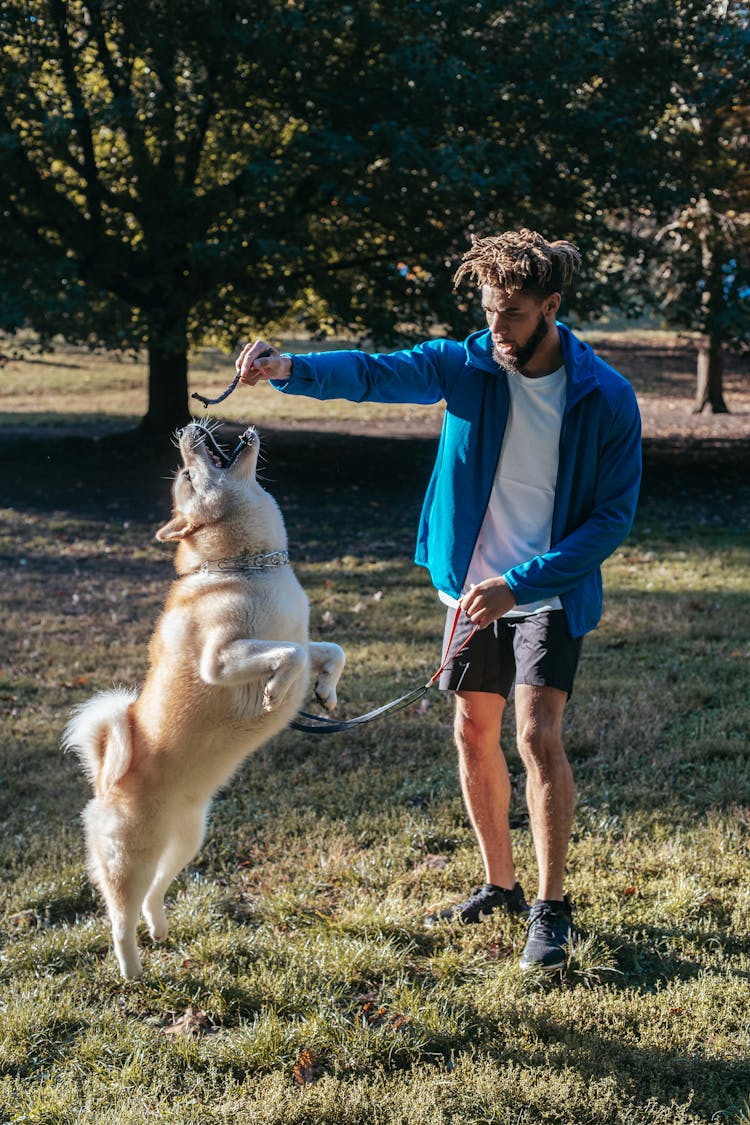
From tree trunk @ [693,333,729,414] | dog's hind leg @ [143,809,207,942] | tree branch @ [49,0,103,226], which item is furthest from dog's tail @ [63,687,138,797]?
tree trunk @ [693,333,729,414]

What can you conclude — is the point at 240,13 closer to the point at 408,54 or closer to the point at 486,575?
the point at 408,54

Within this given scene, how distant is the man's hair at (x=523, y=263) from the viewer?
11.7 feet

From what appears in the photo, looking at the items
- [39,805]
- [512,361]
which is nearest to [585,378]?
[512,361]

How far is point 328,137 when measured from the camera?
12906mm

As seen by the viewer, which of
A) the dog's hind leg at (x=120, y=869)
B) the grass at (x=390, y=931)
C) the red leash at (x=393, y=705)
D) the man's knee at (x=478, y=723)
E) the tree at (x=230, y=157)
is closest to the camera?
the grass at (x=390, y=931)

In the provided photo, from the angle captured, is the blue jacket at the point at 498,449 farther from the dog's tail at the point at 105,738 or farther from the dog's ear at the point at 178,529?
the dog's tail at the point at 105,738

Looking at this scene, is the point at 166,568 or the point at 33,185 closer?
the point at 166,568

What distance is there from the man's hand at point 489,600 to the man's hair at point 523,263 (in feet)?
3.42

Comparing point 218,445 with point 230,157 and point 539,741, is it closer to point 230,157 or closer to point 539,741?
point 539,741

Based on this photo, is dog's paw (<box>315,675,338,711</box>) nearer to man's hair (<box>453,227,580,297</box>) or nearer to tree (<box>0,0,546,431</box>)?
man's hair (<box>453,227,580,297</box>)

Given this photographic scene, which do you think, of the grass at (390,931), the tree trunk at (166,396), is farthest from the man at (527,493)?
the tree trunk at (166,396)

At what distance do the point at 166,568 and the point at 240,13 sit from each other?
308 inches

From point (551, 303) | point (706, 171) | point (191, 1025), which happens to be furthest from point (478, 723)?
point (706, 171)

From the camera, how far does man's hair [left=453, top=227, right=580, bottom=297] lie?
11.7 ft
